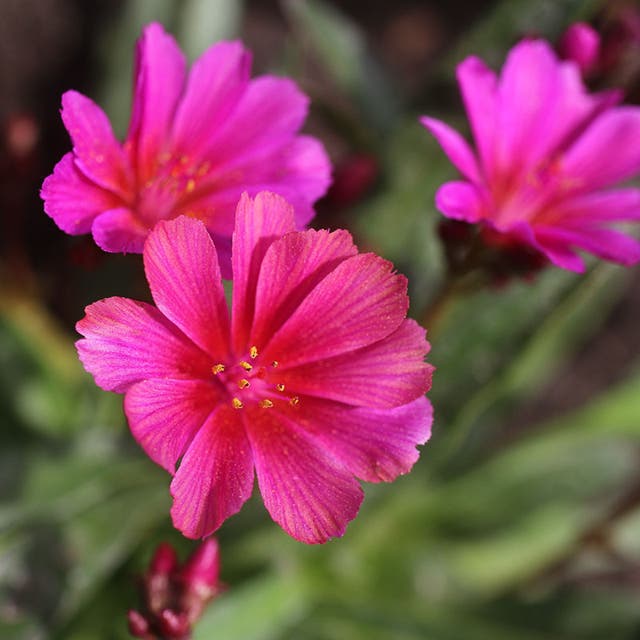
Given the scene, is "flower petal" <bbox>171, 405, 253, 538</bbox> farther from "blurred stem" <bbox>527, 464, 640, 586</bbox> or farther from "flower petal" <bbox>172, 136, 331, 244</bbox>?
"blurred stem" <bbox>527, 464, 640, 586</bbox>

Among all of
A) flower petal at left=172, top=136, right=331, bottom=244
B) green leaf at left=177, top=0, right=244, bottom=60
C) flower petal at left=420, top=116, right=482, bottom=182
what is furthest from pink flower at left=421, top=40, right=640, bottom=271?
green leaf at left=177, top=0, right=244, bottom=60

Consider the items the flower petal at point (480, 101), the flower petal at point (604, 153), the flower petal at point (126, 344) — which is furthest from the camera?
the flower petal at point (604, 153)

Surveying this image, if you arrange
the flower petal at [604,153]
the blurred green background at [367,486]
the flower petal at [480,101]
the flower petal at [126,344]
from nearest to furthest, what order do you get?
1. the flower petal at [126,344]
2. the flower petal at [480,101]
3. the flower petal at [604,153]
4. the blurred green background at [367,486]

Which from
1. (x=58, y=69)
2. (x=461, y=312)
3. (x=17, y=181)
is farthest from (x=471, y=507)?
(x=58, y=69)

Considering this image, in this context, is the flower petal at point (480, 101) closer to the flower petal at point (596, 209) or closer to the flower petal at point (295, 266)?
the flower petal at point (596, 209)

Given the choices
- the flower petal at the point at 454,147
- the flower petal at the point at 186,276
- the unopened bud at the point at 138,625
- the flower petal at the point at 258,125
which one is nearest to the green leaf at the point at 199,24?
the flower petal at the point at 258,125

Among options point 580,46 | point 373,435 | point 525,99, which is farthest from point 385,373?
point 580,46

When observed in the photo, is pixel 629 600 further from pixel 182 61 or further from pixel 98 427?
pixel 182 61
